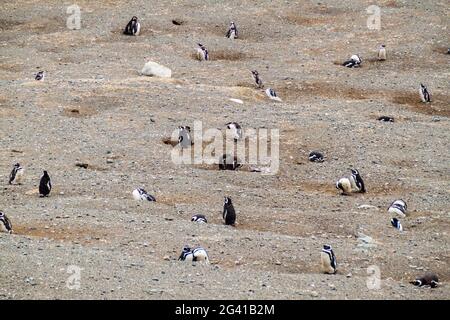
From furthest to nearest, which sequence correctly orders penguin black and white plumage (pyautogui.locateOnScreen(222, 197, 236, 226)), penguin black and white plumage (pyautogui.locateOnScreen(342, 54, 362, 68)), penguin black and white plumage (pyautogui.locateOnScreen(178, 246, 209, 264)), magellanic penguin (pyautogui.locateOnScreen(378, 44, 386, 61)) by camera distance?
magellanic penguin (pyautogui.locateOnScreen(378, 44, 386, 61))
penguin black and white plumage (pyautogui.locateOnScreen(342, 54, 362, 68))
penguin black and white plumage (pyautogui.locateOnScreen(222, 197, 236, 226))
penguin black and white plumage (pyautogui.locateOnScreen(178, 246, 209, 264))

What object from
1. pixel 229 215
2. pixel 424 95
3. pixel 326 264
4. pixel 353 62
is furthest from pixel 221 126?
pixel 326 264

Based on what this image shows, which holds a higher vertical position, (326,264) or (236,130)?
(326,264)

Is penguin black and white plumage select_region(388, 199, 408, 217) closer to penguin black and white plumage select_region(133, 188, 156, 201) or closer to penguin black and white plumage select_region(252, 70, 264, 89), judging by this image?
penguin black and white plumage select_region(133, 188, 156, 201)

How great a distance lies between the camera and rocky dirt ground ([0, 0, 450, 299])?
1491 centimetres

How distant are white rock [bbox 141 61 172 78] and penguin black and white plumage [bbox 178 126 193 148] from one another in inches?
170

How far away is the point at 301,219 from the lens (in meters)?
18.1

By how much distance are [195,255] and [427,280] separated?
3206 mm

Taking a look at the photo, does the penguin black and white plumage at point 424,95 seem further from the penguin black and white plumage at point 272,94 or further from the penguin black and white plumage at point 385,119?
the penguin black and white plumage at point 272,94

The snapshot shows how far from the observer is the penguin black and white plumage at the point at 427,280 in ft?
49.4

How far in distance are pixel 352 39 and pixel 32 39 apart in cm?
861

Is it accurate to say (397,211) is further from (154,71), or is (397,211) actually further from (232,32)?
(232,32)

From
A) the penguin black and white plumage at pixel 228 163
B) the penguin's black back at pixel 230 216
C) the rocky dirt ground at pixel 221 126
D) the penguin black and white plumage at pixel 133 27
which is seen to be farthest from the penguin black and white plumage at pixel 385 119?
the penguin black and white plumage at pixel 133 27

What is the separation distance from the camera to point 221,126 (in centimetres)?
2264

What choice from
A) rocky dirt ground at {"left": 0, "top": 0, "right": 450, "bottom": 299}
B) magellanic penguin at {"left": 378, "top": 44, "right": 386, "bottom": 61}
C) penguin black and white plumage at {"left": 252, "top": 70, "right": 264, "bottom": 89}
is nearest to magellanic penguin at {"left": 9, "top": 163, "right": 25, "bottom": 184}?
rocky dirt ground at {"left": 0, "top": 0, "right": 450, "bottom": 299}
